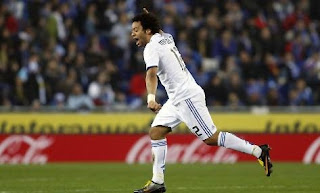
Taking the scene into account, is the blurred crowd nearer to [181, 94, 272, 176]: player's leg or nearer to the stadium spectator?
the stadium spectator

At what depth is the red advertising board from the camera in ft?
65.0

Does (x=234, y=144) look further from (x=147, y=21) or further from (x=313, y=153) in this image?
(x=313, y=153)

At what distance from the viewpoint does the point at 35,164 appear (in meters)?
19.0

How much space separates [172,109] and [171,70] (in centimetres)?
49

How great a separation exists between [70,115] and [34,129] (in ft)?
2.99

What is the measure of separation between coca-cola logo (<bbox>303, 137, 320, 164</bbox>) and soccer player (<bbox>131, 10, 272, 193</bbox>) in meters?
9.67

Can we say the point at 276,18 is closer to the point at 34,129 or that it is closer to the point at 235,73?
the point at 235,73

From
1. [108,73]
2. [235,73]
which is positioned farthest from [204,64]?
[108,73]

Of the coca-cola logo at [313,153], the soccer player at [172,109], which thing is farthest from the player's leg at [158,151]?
the coca-cola logo at [313,153]

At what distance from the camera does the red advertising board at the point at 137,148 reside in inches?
779

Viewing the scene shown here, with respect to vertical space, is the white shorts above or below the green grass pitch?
above

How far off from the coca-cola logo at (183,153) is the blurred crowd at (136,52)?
1101 mm

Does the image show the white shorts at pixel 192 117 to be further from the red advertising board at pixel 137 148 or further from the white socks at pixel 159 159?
the red advertising board at pixel 137 148

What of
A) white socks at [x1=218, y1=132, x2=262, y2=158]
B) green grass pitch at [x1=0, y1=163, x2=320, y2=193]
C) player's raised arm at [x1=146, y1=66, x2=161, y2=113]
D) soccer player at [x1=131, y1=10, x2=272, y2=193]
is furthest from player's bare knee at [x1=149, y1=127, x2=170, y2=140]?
green grass pitch at [x1=0, y1=163, x2=320, y2=193]
